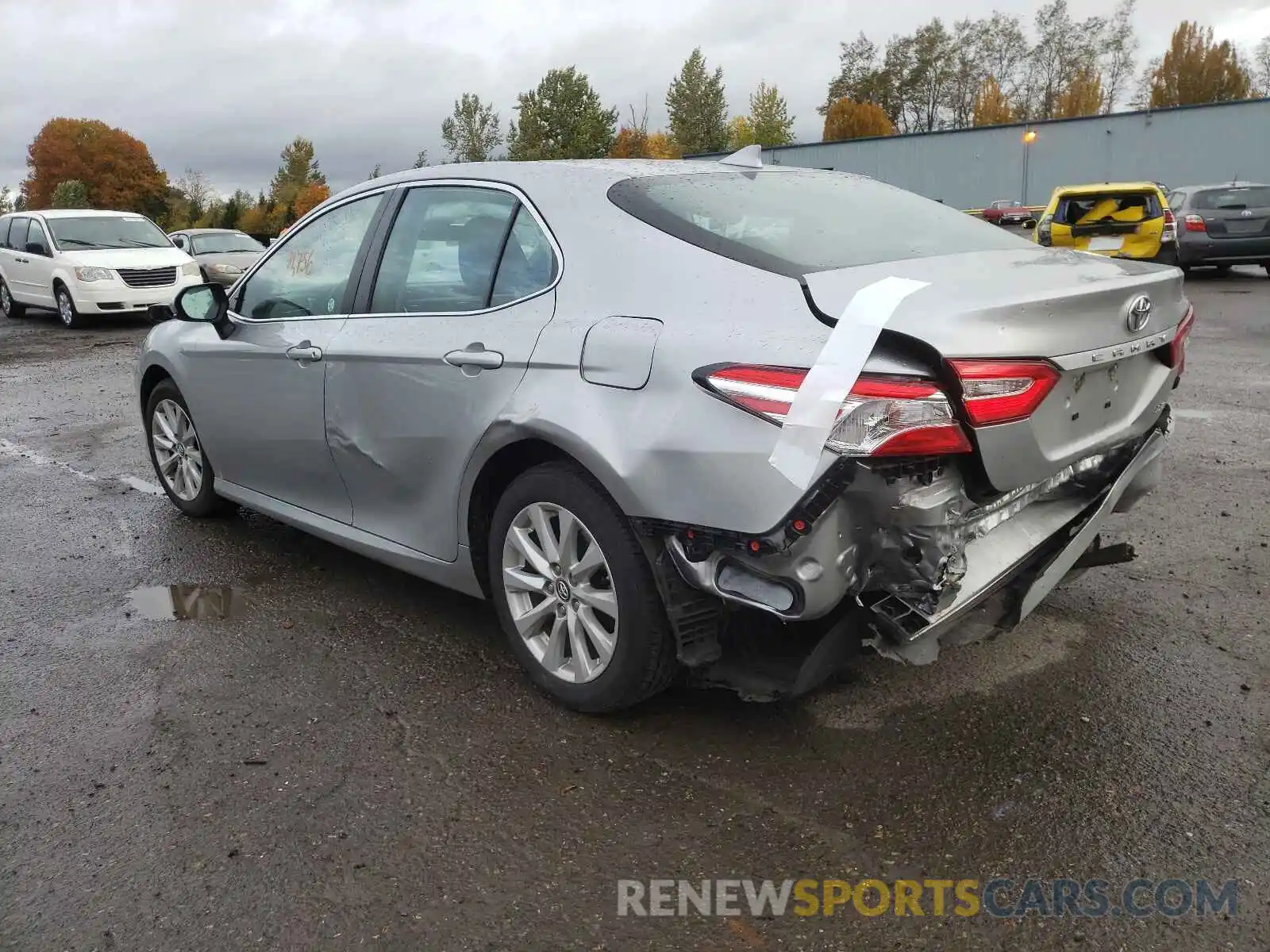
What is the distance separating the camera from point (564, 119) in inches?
2810

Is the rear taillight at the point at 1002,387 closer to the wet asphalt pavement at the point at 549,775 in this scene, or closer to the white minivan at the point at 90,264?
the wet asphalt pavement at the point at 549,775

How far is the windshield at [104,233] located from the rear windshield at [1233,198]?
16.5 m

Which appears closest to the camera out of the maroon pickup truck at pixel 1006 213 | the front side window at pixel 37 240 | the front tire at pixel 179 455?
the front tire at pixel 179 455

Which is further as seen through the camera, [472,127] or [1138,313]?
[472,127]

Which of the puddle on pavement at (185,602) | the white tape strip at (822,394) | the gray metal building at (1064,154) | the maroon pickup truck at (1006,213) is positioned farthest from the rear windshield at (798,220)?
the gray metal building at (1064,154)

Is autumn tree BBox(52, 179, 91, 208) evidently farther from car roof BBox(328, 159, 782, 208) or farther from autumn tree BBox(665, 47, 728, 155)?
car roof BBox(328, 159, 782, 208)

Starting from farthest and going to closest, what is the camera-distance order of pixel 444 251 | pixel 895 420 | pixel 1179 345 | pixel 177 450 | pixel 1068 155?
pixel 1068 155
pixel 177 450
pixel 444 251
pixel 1179 345
pixel 895 420

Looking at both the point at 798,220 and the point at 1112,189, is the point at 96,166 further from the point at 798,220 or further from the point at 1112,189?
the point at 798,220

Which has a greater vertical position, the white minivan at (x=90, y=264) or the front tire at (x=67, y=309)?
the white minivan at (x=90, y=264)

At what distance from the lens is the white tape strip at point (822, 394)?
247cm

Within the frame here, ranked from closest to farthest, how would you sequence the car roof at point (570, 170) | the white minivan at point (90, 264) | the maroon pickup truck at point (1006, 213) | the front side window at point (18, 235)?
the car roof at point (570, 170), the white minivan at point (90, 264), the front side window at point (18, 235), the maroon pickup truck at point (1006, 213)

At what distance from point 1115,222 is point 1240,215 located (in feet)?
7.32

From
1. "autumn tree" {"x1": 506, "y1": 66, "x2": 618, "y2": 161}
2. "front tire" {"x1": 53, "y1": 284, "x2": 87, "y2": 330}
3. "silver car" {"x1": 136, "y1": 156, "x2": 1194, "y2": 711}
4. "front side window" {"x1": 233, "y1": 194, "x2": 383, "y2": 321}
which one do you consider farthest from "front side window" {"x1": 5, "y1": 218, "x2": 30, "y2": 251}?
"autumn tree" {"x1": 506, "y1": 66, "x2": 618, "y2": 161}

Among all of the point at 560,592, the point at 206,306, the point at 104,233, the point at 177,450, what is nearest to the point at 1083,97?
the point at 104,233
